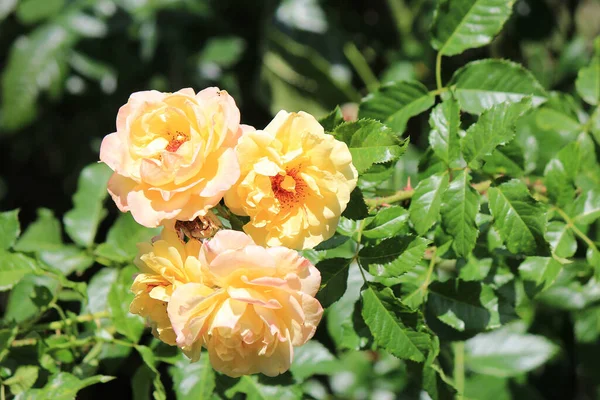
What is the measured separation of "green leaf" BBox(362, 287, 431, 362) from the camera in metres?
0.77

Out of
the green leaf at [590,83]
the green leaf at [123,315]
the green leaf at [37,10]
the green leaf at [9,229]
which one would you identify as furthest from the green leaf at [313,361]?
the green leaf at [37,10]

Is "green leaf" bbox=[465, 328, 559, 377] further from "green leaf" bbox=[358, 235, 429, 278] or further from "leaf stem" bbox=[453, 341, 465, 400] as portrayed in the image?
"green leaf" bbox=[358, 235, 429, 278]

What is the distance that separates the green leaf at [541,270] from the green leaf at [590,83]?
36 cm

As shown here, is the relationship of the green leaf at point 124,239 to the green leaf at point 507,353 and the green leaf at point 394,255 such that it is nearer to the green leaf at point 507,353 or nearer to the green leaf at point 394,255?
the green leaf at point 394,255

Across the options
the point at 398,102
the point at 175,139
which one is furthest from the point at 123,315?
the point at 398,102

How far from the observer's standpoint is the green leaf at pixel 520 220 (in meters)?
0.80

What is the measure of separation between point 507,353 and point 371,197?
0.62 m

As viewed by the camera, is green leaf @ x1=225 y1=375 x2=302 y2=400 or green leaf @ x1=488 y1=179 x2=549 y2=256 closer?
green leaf @ x1=488 y1=179 x2=549 y2=256

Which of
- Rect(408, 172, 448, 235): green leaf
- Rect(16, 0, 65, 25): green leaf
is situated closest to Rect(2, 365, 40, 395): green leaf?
Rect(408, 172, 448, 235): green leaf

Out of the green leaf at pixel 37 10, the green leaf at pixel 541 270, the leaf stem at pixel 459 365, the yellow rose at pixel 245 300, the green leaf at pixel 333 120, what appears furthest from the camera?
the green leaf at pixel 37 10

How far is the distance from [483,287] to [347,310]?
0.91ft

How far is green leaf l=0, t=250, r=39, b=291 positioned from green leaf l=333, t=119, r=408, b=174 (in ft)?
1.74

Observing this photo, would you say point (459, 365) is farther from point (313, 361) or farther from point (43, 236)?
point (43, 236)

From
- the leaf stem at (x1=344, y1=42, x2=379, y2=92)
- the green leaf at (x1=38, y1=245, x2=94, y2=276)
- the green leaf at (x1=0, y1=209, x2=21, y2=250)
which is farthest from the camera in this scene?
the leaf stem at (x1=344, y1=42, x2=379, y2=92)
